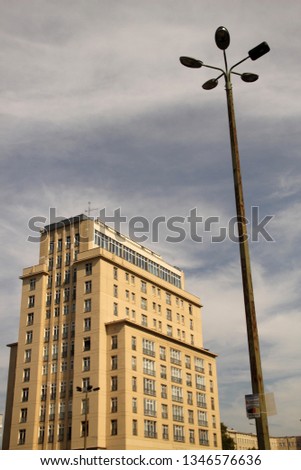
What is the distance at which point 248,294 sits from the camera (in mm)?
11305

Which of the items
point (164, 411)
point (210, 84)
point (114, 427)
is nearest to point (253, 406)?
point (210, 84)

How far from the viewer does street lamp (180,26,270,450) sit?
10406mm

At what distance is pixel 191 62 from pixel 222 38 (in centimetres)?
114

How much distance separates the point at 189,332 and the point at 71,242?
2608 centimetres

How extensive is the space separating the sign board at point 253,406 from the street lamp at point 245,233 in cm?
7

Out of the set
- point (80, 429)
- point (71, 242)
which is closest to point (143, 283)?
point (71, 242)

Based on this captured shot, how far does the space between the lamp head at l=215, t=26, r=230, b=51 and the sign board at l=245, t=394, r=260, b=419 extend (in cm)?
869

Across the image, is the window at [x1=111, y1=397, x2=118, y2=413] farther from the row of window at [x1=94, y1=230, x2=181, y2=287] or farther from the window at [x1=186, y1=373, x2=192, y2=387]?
the row of window at [x1=94, y1=230, x2=181, y2=287]

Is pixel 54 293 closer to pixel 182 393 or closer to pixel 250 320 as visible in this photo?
pixel 182 393

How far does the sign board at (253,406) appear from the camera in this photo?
408 inches

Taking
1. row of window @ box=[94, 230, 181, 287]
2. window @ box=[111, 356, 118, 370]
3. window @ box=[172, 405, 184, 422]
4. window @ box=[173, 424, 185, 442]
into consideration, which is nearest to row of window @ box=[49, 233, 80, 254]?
row of window @ box=[94, 230, 181, 287]

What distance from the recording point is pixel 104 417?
207 feet

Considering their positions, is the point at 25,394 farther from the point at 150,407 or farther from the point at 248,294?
the point at 248,294

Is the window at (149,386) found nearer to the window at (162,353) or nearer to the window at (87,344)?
the window at (162,353)
